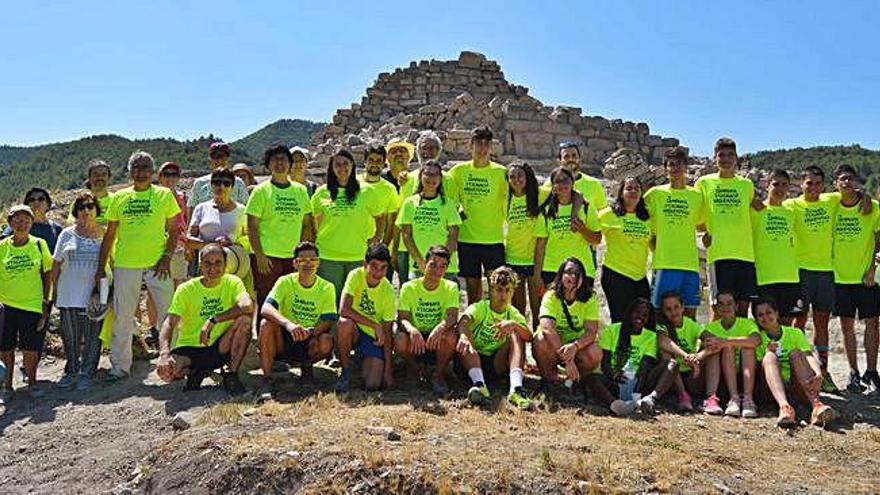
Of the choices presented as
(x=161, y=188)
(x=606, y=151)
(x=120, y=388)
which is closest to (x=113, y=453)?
(x=120, y=388)

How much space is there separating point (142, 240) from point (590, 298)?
145 inches

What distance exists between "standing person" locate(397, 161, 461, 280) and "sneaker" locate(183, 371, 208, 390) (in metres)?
1.91

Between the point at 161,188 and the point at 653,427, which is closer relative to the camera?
the point at 653,427

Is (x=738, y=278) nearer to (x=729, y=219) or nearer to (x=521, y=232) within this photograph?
(x=729, y=219)

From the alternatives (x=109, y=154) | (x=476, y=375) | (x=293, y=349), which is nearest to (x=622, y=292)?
(x=476, y=375)

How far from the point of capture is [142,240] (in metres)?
6.90

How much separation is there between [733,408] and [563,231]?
1.88m

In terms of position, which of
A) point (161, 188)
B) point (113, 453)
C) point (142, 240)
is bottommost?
point (113, 453)

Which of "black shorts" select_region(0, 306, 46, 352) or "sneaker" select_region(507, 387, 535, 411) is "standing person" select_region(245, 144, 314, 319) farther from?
"sneaker" select_region(507, 387, 535, 411)

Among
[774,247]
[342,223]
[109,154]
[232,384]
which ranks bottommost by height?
[232,384]

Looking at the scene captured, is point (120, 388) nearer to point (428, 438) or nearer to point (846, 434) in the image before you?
point (428, 438)

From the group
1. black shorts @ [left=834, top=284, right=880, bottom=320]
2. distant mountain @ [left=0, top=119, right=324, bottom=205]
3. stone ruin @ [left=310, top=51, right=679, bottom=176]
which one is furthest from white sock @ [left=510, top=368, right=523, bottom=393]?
distant mountain @ [left=0, top=119, right=324, bottom=205]

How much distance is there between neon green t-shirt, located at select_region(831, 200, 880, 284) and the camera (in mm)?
7039

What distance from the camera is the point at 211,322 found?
6.25 metres
